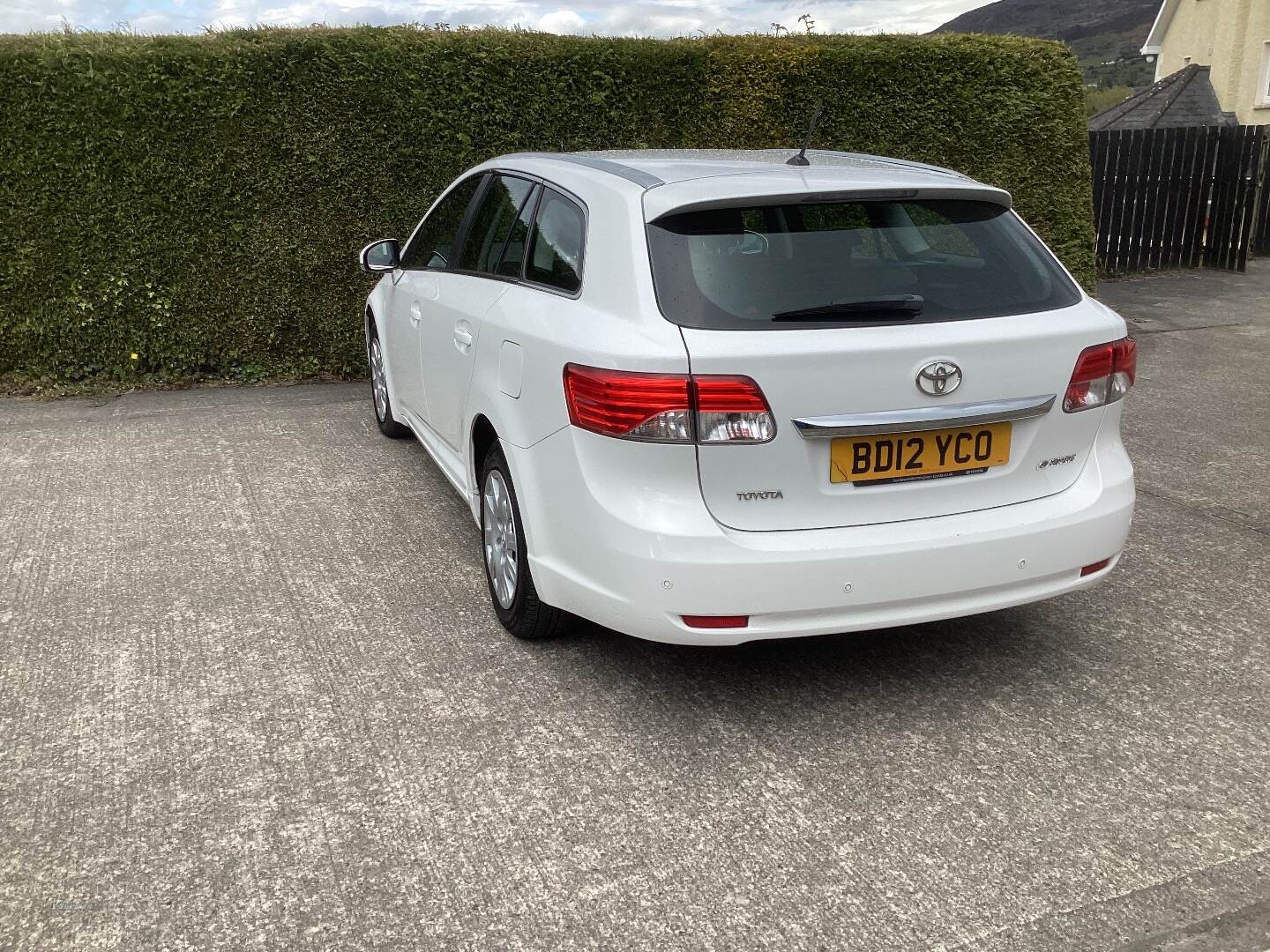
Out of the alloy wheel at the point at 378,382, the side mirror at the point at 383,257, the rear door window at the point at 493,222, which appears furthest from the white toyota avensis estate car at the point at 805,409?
the alloy wheel at the point at 378,382

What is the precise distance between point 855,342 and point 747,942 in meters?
1.52

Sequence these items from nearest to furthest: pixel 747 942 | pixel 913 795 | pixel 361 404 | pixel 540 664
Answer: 1. pixel 747 942
2. pixel 913 795
3. pixel 540 664
4. pixel 361 404

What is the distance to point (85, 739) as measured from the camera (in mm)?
3258

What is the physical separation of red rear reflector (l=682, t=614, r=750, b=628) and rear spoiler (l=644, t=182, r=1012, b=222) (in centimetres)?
116

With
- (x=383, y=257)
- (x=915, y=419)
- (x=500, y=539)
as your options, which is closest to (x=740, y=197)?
(x=915, y=419)

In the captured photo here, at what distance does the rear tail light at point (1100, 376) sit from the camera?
3.27 meters

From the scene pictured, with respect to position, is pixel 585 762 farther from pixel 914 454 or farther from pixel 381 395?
pixel 381 395

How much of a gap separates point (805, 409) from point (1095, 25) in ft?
334

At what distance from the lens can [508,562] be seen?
12.9ft

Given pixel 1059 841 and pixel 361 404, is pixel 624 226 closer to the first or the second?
pixel 1059 841

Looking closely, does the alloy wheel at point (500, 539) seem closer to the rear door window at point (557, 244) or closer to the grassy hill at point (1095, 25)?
the rear door window at point (557, 244)

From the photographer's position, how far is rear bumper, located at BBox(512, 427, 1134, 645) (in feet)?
9.80

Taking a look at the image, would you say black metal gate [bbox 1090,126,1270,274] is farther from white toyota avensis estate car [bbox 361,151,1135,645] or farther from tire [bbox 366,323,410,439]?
white toyota avensis estate car [bbox 361,151,1135,645]

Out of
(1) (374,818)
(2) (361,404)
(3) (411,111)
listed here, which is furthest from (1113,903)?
(3) (411,111)
